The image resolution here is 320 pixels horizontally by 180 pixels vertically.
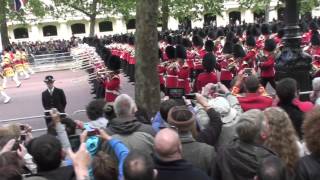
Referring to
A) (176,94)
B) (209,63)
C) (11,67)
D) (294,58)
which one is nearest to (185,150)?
(176,94)

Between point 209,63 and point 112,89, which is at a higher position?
point 209,63

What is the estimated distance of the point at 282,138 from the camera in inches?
141

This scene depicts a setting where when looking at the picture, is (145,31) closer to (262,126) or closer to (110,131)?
(110,131)

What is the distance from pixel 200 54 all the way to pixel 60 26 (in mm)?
46549

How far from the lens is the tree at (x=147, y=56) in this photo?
26.9 feet

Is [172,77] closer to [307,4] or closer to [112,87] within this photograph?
[112,87]

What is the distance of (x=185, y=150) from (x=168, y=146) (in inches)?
20.3

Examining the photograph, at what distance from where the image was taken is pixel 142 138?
4.27 metres

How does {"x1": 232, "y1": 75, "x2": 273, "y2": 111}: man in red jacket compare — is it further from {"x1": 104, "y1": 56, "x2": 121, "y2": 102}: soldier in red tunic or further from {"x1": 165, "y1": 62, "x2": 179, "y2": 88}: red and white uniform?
{"x1": 165, "y1": 62, "x2": 179, "y2": 88}: red and white uniform

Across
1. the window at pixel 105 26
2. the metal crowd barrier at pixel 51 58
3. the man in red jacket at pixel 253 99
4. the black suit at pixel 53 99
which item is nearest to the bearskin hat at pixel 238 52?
the black suit at pixel 53 99


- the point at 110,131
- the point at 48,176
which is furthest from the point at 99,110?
the point at 48,176

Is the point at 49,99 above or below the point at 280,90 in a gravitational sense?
below

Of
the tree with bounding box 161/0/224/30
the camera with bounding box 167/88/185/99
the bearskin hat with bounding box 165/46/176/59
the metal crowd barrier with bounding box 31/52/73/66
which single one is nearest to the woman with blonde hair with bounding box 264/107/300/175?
the camera with bounding box 167/88/185/99

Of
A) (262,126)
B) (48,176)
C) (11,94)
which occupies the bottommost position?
(11,94)
